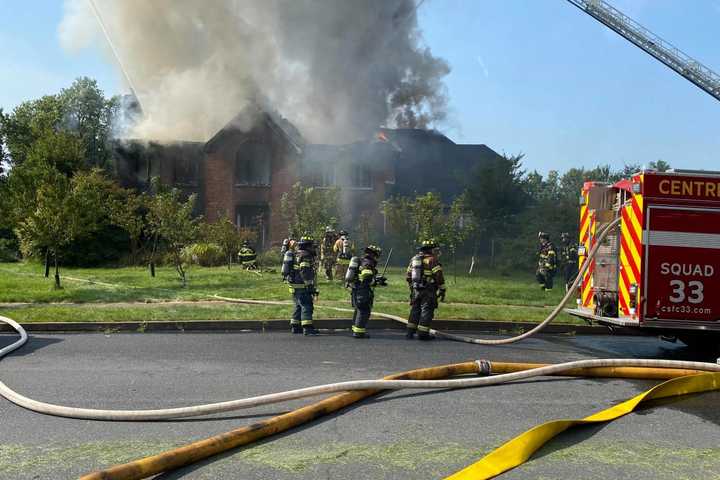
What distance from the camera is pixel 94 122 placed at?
45156mm

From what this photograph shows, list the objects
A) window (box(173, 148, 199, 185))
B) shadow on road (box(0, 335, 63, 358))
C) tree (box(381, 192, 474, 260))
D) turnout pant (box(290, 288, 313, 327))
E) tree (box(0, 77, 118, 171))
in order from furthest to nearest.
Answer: tree (box(0, 77, 118, 171))
window (box(173, 148, 199, 185))
tree (box(381, 192, 474, 260))
turnout pant (box(290, 288, 313, 327))
shadow on road (box(0, 335, 63, 358))

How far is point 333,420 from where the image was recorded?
515cm

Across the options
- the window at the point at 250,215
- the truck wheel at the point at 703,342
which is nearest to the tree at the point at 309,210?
the window at the point at 250,215

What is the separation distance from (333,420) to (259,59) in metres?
27.9

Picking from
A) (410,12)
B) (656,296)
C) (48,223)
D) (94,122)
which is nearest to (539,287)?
(656,296)

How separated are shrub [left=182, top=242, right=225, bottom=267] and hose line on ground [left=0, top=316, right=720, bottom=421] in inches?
734

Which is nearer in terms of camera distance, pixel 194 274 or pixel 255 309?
pixel 255 309

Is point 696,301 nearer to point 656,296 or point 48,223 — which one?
point 656,296

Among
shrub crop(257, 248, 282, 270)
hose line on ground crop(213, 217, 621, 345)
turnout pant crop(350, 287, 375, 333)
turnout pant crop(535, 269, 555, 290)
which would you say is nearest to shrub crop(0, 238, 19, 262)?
shrub crop(257, 248, 282, 270)

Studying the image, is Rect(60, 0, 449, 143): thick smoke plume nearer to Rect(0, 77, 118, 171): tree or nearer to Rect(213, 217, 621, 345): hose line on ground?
Rect(0, 77, 118, 171): tree

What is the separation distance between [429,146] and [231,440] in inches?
1354

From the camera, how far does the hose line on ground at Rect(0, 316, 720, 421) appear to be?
16.2 feet

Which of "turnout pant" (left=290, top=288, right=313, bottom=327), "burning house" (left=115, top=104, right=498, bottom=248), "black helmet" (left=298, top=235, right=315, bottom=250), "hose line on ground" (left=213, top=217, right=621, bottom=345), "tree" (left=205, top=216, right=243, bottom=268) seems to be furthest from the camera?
"burning house" (left=115, top=104, right=498, bottom=248)

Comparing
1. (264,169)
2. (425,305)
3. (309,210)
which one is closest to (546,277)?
(309,210)
